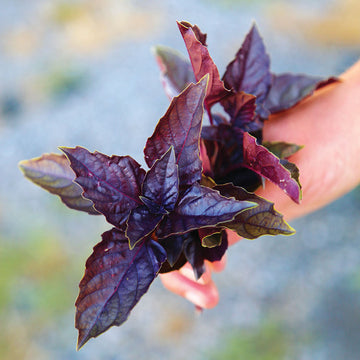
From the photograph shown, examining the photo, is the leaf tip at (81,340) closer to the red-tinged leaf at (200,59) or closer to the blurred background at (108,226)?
the red-tinged leaf at (200,59)

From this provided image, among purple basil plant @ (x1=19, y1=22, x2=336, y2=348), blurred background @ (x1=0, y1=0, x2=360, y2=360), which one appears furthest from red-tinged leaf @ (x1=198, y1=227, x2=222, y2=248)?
blurred background @ (x1=0, y1=0, x2=360, y2=360)

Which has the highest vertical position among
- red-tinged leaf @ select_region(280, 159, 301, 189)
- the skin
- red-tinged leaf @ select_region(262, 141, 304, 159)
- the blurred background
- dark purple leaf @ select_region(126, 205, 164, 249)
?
red-tinged leaf @ select_region(280, 159, 301, 189)

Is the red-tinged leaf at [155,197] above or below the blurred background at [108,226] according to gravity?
above

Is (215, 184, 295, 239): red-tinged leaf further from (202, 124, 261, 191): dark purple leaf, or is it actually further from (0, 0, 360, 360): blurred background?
(0, 0, 360, 360): blurred background

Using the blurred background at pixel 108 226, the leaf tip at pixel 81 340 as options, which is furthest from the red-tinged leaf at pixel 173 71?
the blurred background at pixel 108 226

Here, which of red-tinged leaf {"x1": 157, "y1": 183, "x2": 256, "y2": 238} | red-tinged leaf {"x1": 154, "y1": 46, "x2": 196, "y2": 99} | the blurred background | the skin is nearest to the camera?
red-tinged leaf {"x1": 157, "y1": 183, "x2": 256, "y2": 238}

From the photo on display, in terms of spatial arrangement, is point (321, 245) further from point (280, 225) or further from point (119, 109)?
point (280, 225)
